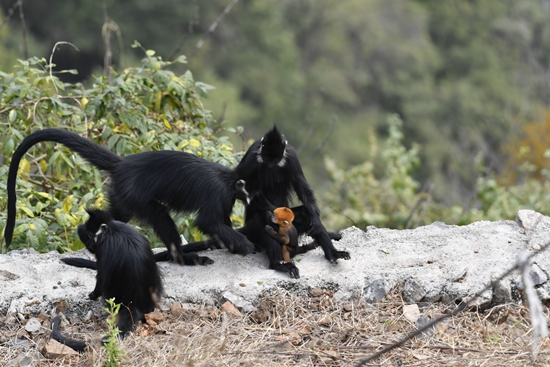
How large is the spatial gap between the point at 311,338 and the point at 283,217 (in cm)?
88

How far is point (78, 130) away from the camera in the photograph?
5.98 metres

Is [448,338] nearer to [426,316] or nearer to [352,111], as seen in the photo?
[426,316]

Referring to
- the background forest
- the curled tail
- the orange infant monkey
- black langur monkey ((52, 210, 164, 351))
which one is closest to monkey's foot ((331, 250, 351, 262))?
the orange infant monkey

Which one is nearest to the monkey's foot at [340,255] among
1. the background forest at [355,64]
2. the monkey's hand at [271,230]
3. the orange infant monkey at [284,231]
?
the orange infant monkey at [284,231]

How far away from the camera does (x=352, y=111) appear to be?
33531 millimetres

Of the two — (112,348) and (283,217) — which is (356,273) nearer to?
(283,217)

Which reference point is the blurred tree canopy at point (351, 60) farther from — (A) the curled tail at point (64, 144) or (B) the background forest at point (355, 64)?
(A) the curled tail at point (64, 144)

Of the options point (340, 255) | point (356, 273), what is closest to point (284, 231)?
point (340, 255)

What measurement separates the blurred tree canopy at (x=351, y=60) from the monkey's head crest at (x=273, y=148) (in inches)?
742

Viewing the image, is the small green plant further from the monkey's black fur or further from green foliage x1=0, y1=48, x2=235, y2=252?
green foliage x1=0, y1=48, x2=235, y2=252

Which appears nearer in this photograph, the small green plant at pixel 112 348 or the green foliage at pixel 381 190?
the small green plant at pixel 112 348

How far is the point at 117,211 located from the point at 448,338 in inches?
89.8

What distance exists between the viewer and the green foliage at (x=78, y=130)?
545 centimetres

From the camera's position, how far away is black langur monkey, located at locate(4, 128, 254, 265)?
4.70 m
